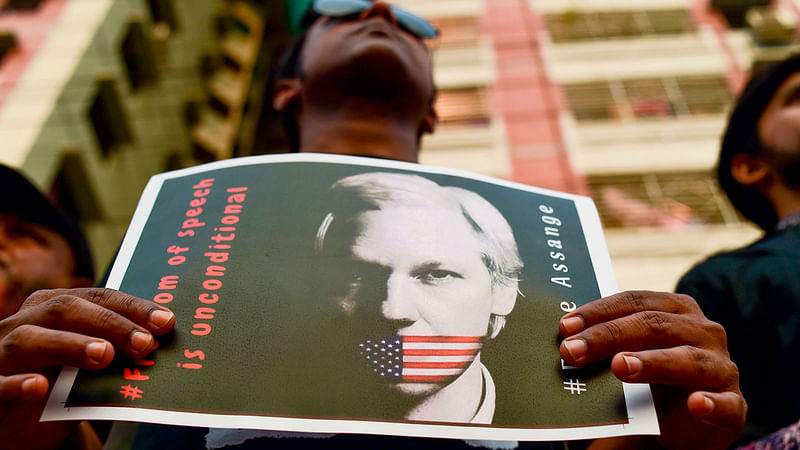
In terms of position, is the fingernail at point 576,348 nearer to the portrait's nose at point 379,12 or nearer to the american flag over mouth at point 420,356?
the american flag over mouth at point 420,356

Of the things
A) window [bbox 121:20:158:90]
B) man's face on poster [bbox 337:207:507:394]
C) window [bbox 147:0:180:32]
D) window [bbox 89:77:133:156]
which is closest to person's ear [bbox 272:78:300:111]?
man's face on poster [bbox 337:207:507:394]

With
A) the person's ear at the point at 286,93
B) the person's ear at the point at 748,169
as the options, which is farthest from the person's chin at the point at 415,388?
the person's ear at the point at 748,169

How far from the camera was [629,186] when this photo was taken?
12164mm

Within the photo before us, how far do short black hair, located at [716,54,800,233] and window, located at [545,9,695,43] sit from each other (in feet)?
42.0

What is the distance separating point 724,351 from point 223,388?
0.89 m

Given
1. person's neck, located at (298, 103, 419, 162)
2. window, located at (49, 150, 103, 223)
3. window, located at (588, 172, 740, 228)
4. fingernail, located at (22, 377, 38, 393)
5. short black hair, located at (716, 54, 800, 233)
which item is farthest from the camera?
window, located at (588, 172, 740, 228)

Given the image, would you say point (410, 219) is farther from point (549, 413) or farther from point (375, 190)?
point (549, 413)

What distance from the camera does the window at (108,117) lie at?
982 cm

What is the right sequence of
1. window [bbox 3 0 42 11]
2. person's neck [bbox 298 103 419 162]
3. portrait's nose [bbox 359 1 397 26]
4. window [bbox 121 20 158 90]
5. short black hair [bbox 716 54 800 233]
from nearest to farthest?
person's neck [bbox 298 103 419 162] → portrait's nose [bbox 359 1 397 26] → short black hair [bbox 716 54 800 233] → window [bbox 3 0 42 11] → window [bbox 121 20 158 90]

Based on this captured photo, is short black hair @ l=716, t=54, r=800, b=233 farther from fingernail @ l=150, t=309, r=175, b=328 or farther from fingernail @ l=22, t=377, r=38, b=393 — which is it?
fingernail @ l=22, t=377, r=38, b=393

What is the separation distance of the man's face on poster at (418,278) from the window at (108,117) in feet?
32.3

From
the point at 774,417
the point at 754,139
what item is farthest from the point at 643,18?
the point at 774,417

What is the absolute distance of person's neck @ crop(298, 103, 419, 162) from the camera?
197cm

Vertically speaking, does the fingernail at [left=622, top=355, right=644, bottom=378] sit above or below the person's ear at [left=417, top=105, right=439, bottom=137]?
above
